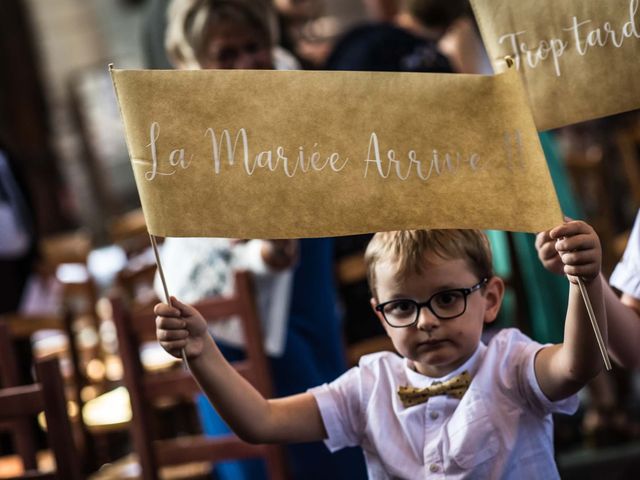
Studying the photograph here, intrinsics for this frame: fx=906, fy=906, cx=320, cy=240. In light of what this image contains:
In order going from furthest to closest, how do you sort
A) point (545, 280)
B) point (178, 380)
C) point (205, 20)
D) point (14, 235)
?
point (14, 235) → point (545, 280) → point (178, 380) → point (205, 20)

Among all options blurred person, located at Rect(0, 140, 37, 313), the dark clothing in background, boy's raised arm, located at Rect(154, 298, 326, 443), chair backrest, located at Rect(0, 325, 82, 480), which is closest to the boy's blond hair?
boy's raised arm, located at Rect(154, 298, 326, 443)

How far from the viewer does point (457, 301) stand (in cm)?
112

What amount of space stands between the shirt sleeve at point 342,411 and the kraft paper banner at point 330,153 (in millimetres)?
258

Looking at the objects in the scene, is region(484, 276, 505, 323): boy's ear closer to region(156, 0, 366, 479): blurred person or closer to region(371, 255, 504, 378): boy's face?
region(371, 255, 504, 378): boy's face

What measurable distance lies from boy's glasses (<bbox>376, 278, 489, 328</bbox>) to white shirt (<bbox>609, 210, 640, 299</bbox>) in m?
0.30

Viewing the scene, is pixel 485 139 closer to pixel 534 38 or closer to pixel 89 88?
pixel 534 38

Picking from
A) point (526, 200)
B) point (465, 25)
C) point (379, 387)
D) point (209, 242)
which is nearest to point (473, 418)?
point (379, 387)

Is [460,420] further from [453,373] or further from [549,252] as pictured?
[549,252]

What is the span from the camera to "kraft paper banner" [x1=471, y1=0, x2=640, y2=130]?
3.71ft

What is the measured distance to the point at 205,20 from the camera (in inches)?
72.3

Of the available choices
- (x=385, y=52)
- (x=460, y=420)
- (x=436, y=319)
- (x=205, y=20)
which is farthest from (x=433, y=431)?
(x=385, y=52)

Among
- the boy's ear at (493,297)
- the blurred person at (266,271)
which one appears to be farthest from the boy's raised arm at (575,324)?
the blurred person at (266,271)

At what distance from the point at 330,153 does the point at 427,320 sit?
0.77 feet

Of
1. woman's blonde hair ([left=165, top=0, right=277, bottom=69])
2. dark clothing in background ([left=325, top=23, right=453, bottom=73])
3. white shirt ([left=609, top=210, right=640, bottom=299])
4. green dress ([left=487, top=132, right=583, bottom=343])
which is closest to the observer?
white shirt ([left=609, top=210, right=640, bottom=299])
